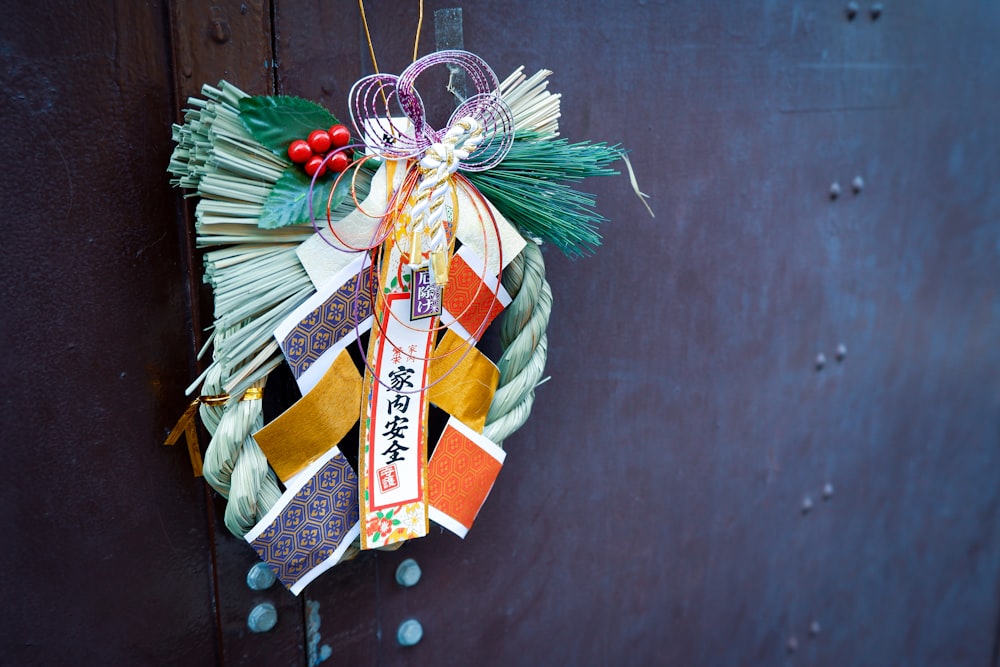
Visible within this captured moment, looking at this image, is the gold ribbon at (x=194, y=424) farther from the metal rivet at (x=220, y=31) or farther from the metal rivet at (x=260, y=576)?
the metal rivet at (x=220, y=31)

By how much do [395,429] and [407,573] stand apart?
196 mm

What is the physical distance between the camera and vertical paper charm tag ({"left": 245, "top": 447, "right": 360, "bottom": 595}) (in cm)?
55

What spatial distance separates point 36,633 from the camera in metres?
0.55

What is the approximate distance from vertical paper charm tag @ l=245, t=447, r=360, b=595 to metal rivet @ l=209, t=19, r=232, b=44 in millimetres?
331

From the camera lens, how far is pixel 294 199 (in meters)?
0.52

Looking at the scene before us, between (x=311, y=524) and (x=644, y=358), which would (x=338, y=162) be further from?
(x=644, y=358)

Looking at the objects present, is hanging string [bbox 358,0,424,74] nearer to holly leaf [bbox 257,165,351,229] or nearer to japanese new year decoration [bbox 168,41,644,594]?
japanese new year decoration [bbox 168,41,644,594]

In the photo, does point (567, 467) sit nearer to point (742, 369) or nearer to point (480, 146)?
point (742, 369)

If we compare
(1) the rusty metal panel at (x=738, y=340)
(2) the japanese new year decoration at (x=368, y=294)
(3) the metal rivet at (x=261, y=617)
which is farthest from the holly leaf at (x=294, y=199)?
(3) the metal rivet at (x=261, y=617)

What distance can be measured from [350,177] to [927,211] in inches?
36.4

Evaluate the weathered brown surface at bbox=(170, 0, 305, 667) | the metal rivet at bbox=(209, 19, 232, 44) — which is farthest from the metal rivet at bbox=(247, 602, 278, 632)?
the metal rivet at bbox=(209, 19, 232, 44)

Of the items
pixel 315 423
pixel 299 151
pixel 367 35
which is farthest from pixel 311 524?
pixel 367 35

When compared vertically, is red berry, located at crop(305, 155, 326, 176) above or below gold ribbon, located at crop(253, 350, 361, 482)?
above

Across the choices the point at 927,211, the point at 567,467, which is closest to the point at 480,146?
the point at 567,467
